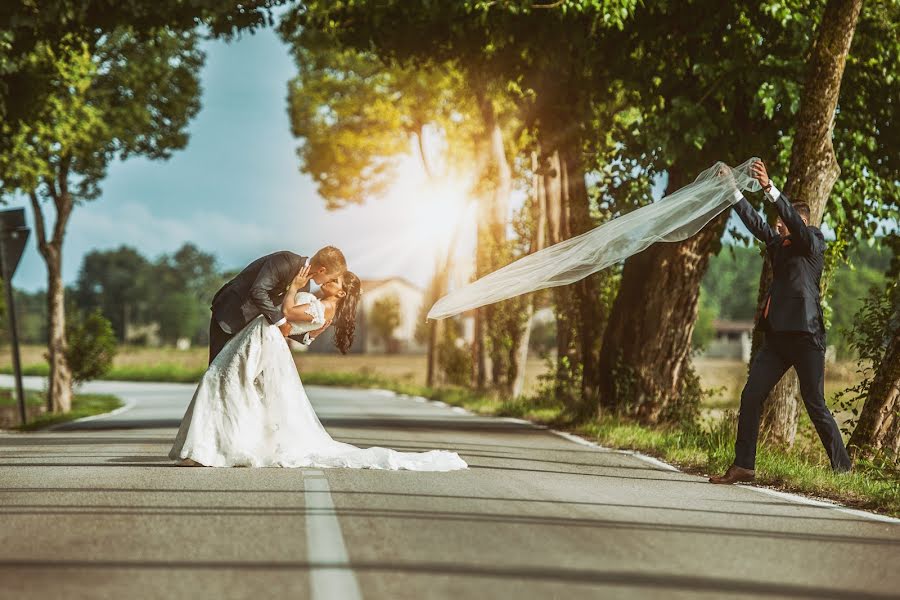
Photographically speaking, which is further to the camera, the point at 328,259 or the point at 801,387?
the point at 328,259

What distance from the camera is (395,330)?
122750 mm

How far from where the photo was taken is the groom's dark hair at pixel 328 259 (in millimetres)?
9992

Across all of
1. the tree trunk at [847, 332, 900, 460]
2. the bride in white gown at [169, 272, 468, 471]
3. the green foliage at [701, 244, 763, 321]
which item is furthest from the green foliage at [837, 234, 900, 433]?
the green foliage at [701, 244, 763, 321]

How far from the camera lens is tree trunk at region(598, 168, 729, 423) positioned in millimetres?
15406

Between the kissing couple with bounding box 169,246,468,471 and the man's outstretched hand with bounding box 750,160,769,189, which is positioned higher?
the man's outstretched hand with bounding box 750,160,769,189

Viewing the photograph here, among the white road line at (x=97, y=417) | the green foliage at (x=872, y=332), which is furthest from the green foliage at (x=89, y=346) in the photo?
the green foliage at (x=872, y=332)

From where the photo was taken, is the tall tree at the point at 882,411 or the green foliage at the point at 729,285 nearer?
the tall tree at the point at 882,411

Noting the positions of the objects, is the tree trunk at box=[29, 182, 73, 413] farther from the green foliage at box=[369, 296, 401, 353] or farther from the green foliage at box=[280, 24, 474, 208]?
the green foliage at box=[369, 296, 401, 353]

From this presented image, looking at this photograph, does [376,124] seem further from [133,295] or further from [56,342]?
[133,295]

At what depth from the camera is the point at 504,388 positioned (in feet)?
87.3

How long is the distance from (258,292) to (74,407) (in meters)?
20.3

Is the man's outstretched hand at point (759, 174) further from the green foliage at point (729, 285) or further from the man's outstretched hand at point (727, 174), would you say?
the green foliage at point (729, 285)

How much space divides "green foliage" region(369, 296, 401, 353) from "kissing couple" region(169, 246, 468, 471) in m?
102

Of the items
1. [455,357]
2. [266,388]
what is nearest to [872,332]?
[266,388]
